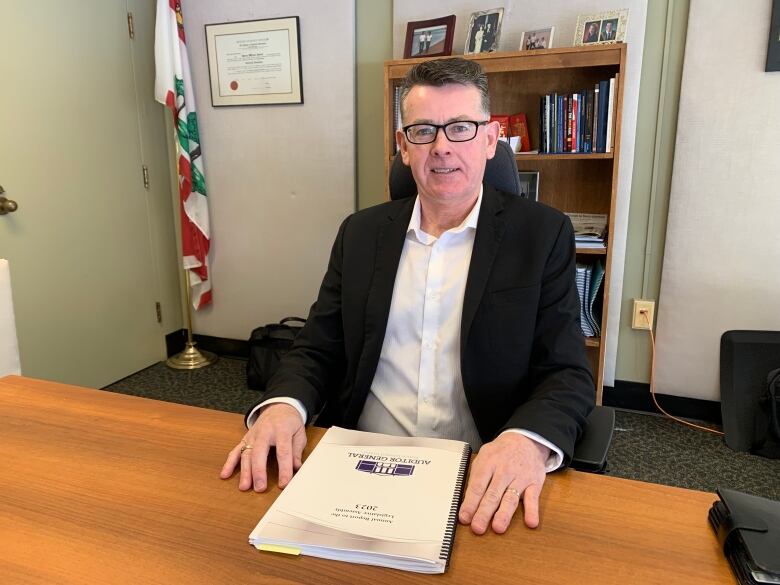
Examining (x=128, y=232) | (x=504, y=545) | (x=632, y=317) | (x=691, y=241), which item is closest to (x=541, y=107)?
(x=691, y=241)

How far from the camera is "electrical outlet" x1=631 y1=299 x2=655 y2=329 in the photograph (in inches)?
104

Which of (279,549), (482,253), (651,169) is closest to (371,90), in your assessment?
(651,169)

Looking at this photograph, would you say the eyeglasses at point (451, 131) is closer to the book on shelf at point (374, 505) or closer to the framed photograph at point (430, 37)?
the book on shelf at point (374, 505)

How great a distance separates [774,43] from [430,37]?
1436mm

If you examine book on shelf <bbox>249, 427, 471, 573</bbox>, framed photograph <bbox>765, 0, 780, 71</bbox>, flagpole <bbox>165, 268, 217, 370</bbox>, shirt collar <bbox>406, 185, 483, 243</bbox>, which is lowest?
flagpole <bbox>165, 268, 217, 370</bbox>

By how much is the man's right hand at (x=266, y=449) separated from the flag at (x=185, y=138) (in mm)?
2513

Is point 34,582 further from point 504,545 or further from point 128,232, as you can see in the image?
point 128,232

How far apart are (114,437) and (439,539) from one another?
636mm

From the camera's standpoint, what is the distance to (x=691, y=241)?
249 cm

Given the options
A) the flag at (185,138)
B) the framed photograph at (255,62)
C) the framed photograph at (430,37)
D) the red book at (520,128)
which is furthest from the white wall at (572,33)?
the flag at (185,138)

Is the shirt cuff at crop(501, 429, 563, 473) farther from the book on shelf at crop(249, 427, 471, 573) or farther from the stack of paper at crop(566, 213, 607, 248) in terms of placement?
the stack of paper at crop(566, 213, 607, 248)

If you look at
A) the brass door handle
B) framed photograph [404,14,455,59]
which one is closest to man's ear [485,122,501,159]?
framed photograph [404,14,455,59]

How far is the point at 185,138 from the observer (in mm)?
3143

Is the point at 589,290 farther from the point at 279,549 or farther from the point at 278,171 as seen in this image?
the point at 279,549
